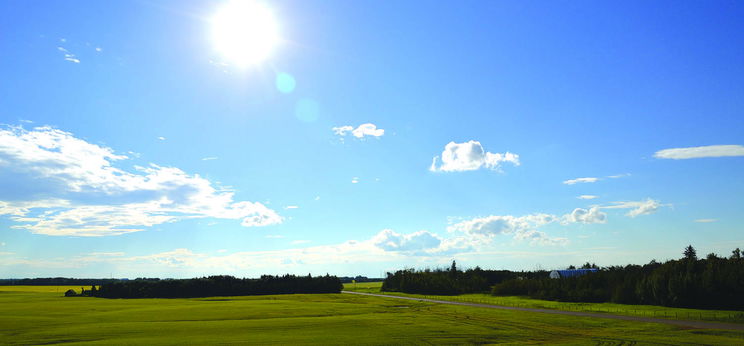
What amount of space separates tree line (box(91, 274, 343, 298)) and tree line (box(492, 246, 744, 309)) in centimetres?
9985

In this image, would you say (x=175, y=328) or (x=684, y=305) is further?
(x=684, y=305)

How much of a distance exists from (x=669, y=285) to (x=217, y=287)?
15010 cm

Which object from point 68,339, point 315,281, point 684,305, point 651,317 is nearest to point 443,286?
Result: point 315,281

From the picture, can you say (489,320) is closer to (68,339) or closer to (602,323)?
(602,323)

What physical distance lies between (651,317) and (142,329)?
6636cm

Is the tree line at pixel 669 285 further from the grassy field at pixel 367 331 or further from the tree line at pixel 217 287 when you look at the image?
the tree line at pixel 217 287

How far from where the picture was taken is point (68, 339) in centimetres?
4809

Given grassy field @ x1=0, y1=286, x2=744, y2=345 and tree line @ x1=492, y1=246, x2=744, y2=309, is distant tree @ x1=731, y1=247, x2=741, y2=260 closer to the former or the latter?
tree line @ x1=492, y1=246, x2=744, y2=309

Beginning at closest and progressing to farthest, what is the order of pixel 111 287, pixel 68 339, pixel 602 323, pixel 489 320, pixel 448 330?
pixel 68 339, pixel 448 330, pixel 602 323, pixel 489 320, pixel 111 287

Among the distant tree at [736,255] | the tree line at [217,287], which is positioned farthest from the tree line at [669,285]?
the tree line at [217,287]

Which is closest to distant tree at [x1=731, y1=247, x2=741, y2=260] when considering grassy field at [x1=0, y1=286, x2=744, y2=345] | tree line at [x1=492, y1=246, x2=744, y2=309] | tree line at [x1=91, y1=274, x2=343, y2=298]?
tree line at [x1=492, y1=246, x2=744, y2=309]

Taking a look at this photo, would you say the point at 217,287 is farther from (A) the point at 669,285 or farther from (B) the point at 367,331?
(A) the point at 669,285

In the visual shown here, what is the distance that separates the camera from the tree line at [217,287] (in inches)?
6599

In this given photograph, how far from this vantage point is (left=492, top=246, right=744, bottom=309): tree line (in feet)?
252
